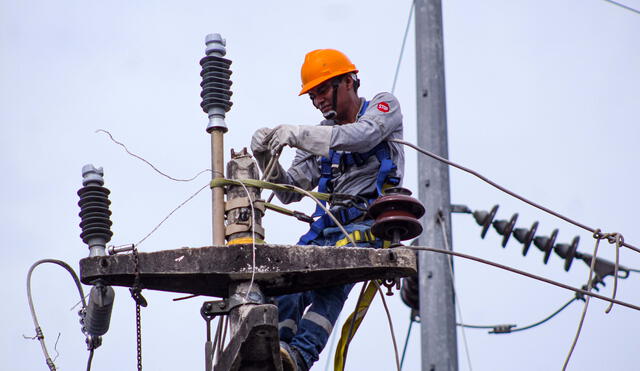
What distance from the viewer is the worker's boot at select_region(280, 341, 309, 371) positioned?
855 centimetres

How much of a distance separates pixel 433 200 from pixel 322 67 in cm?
219

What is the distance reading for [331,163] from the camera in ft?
32.2

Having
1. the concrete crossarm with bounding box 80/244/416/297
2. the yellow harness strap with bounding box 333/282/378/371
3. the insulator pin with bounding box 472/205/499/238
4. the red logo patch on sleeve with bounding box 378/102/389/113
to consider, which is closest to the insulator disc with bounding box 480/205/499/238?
the insulator pin with bounding box 472/205/499/238

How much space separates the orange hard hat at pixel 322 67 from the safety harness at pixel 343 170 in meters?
0.29

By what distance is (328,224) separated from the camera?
9.53 meters

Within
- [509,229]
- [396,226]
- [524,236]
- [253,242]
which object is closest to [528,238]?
[524,236]

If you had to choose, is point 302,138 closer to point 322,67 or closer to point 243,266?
point 322,67

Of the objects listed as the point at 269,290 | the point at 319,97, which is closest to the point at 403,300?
the point at 319,97

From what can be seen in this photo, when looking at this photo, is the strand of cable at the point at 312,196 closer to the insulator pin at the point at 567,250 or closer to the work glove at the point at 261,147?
the work glove at the point at 261,147

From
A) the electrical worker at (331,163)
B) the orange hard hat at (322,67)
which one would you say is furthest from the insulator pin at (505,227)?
the orange hard hat at (322,67)

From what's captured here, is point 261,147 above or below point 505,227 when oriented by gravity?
below

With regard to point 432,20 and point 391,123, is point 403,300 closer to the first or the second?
point 432,20

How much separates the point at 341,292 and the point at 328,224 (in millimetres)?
487

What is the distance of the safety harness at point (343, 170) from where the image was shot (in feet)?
31.2
